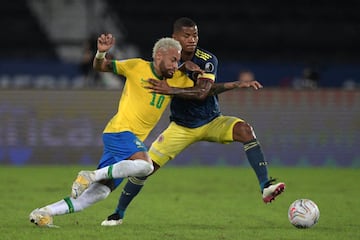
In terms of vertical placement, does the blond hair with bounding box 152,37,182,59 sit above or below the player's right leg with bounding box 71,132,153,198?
above

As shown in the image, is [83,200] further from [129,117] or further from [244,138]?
[244,138]

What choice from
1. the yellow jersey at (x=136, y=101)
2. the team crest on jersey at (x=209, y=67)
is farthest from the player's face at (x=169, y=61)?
the team crest on jersey at (x=209, y=67)

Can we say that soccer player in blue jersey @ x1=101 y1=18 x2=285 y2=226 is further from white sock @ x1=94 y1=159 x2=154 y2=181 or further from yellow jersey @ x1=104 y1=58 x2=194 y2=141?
white sock @ x1=94 y1=159 x2=154 y2=181

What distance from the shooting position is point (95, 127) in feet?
57.2

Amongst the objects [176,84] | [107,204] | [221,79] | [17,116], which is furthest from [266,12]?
[176,84]

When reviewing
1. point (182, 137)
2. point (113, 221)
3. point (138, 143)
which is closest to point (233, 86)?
point (182, 137)

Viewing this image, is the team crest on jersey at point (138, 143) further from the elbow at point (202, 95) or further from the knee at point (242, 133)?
the knee at point (242, 133)

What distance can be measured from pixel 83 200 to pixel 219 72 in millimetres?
13800

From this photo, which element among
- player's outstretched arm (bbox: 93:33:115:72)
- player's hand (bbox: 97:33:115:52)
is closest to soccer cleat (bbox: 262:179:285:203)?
player's outstretched arm (bbox: 93:33:115:72)

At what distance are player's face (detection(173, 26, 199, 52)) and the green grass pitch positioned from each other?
6.00 ft

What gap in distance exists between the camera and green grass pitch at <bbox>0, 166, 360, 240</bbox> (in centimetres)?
856

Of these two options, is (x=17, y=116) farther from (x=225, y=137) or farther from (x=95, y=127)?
(x=225, y=137)

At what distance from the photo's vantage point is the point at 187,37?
9.35 metres

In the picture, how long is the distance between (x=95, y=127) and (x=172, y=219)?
7749mm
